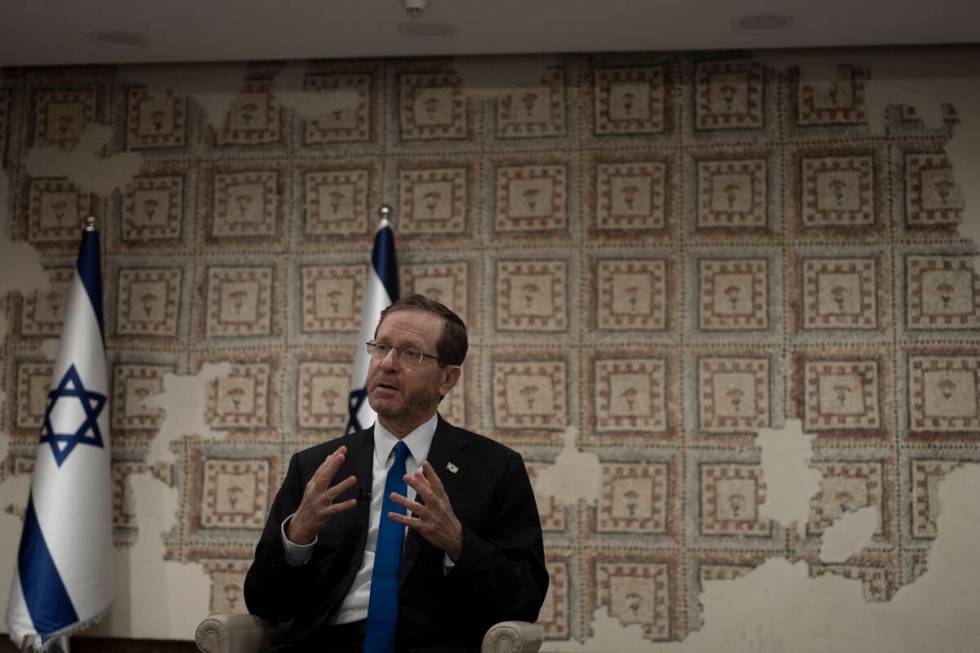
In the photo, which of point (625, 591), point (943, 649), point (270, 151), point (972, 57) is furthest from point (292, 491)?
point (972, 57)

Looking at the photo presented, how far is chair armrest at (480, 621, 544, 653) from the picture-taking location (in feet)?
9.84

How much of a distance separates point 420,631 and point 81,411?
247cm

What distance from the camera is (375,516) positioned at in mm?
3215

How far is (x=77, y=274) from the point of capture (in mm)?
5148

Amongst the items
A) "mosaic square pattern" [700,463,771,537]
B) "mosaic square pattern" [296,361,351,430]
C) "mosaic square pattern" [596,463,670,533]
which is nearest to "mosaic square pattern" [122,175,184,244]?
"mosaic square pattern" [296,361,351,430]

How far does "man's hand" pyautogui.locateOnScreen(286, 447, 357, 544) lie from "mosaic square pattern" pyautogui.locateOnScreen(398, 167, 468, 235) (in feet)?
7.67

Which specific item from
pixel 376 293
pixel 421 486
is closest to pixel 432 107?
pixel 376 293

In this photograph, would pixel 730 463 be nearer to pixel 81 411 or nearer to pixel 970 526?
pixel 970 526

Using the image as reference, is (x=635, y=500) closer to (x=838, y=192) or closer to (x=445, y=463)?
(x=838, y=192)

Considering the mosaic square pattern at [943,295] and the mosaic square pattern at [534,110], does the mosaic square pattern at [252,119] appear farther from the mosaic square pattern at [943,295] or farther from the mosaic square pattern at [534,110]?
the mosaic square pattern at [943,295]

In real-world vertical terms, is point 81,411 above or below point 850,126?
below

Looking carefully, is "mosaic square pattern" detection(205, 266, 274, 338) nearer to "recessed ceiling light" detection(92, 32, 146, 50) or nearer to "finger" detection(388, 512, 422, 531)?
"recessed ceiling light" detection(92, 32, 146, 50)

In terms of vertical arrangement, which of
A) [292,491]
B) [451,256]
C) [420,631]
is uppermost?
[451,256]

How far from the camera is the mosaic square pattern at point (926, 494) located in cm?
480
